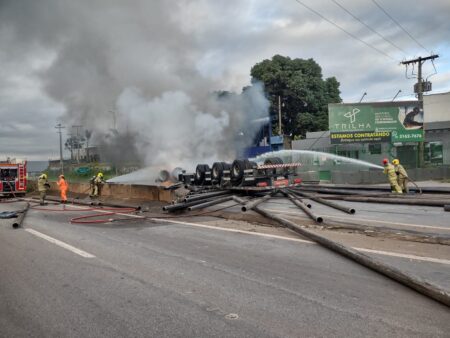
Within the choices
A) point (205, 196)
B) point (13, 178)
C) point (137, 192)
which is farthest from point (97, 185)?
point (205, 196)

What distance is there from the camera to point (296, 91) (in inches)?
1687

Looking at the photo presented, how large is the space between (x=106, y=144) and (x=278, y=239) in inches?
664

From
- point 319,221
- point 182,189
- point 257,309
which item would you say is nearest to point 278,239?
point 319,221

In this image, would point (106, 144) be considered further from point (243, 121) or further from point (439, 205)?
point (439, 205)

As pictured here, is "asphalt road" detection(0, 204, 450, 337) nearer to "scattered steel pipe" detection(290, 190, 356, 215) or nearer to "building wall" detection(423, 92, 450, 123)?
"scattered steel pipe" detection(290, 190, 356, 215)

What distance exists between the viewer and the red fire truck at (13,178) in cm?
2431

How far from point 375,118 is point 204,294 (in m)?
31.7

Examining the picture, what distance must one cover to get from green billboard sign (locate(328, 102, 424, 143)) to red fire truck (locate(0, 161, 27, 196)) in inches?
856

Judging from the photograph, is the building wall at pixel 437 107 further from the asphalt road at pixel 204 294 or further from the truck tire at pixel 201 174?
the asphalt road at pixel 204 294

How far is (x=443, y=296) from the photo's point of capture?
411 cm

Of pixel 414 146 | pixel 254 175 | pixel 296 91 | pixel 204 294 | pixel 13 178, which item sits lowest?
pixel 204 294

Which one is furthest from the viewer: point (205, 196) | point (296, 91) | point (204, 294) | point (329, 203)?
point (296, 91)

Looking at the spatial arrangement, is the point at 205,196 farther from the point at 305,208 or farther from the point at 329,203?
the point at 329,203

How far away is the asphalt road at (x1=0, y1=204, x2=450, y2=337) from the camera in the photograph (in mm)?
3695
